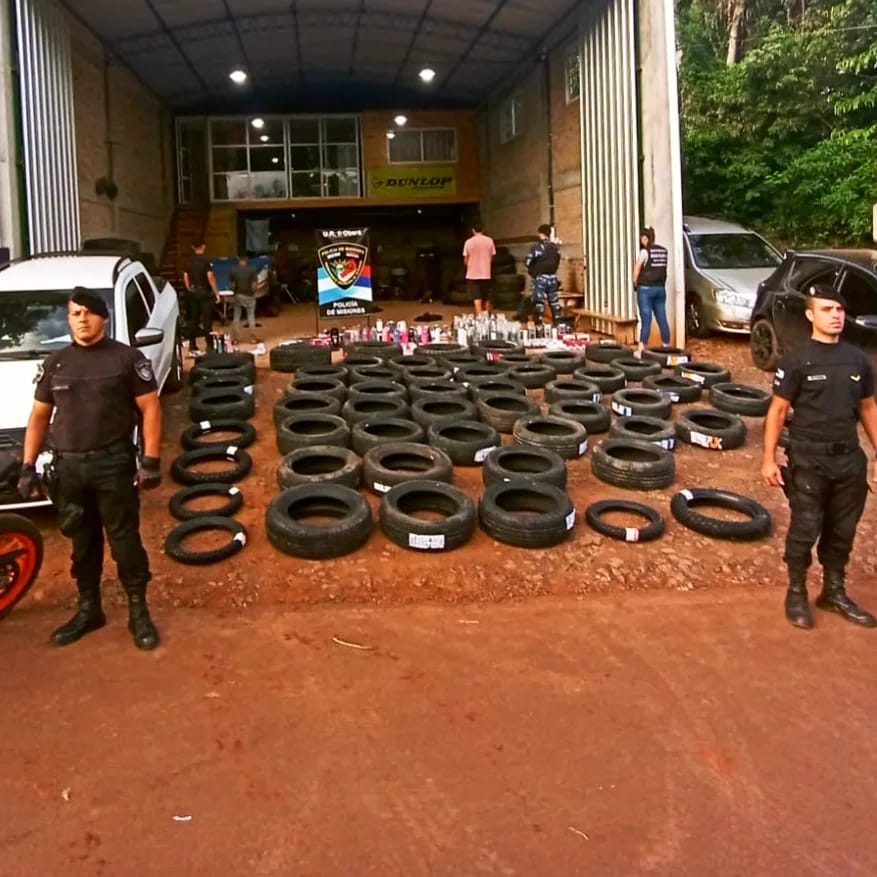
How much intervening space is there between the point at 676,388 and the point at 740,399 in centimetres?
91

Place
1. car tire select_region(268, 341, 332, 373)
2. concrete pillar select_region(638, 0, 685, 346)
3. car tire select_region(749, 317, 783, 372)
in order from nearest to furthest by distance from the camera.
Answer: car tire select_region(749, 317, 783, 372) < car tire select_region(268, 341, 332, 373) < concrete pillar select_region(638, 0, 685, 346)

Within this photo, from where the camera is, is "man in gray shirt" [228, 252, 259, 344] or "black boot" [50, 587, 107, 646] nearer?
"black boot" [50, 587, 107, 646]

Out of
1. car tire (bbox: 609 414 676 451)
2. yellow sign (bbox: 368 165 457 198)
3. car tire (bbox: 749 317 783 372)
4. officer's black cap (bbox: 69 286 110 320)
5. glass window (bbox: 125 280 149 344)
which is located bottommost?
car tire (bbox: 609 414 676 451)

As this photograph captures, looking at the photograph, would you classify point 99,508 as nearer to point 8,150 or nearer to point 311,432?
point 311,432

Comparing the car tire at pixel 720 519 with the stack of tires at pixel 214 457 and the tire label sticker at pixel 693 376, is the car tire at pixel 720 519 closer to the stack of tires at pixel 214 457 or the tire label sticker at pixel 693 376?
the stack of tires at pixel 214 457

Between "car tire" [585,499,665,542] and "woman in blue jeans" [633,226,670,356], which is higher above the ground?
"woman in blue jeans" [633,226,670,356]

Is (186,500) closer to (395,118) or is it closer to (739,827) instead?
(739,827)

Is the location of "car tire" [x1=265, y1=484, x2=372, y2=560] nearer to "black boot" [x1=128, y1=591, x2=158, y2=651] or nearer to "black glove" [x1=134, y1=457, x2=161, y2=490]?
"black boot" [x1=128, y1=591, x2=158, y2=651]

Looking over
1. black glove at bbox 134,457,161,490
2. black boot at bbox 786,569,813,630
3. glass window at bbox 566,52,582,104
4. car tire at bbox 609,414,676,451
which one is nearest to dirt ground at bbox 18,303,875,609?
black boot at bbox 786,569,813,630

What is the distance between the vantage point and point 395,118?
2661cm

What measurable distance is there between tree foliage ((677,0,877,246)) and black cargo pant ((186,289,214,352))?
1298 centimetres

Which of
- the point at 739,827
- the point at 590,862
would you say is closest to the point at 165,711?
the point at 590,862

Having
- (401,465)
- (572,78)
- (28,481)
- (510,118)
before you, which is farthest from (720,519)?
(510,118)

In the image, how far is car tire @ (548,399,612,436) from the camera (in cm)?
897
